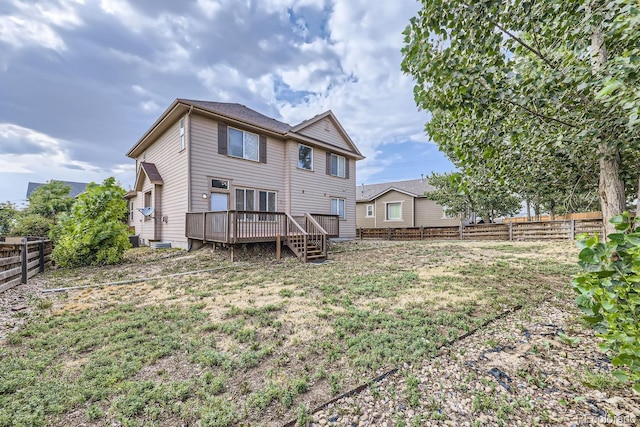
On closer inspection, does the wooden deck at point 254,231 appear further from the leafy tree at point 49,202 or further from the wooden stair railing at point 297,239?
the leafy tree at point 49,202

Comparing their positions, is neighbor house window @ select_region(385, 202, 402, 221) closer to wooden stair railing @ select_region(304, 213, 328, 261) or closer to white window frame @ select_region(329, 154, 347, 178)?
white window frame @ select_region(329, 154, 347, 178)

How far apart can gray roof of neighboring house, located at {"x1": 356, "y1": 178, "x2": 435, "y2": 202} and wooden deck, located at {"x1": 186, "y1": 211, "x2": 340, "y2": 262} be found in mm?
13584

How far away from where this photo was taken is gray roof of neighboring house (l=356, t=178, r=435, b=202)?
21586 mm

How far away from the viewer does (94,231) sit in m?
7.68

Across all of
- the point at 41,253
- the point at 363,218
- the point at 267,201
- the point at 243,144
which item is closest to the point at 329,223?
the point at 267,201

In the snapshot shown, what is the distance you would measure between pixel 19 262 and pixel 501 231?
19.9 metres

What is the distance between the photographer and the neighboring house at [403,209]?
20.5 m

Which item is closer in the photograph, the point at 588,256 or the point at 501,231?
the point at 588,256

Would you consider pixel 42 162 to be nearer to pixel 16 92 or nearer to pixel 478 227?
pixel 16 92

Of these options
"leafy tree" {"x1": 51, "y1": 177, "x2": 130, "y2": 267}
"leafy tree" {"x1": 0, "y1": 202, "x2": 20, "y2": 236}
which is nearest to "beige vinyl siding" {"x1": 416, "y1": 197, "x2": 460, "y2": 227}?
"leafy tree" {"x1": 51, "y1": 177, "x2": 130, "y2": 267}

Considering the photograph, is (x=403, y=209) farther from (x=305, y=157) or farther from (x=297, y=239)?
(x=297, y=239)

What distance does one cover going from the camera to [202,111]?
30.8 feet

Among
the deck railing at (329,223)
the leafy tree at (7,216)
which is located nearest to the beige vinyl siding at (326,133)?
the deck railing at (329,223)

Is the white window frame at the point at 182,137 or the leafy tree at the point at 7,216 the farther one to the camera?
the leafy tree at the point at 7,216
